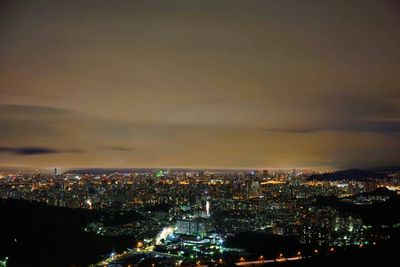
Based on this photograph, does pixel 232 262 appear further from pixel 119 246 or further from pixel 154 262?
pixel 119 246

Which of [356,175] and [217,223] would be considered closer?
[217,223]

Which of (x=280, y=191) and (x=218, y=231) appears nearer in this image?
(x=218, y=231)

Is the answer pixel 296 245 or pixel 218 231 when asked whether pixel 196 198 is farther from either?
pixel 296 245

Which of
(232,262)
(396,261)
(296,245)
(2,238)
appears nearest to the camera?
(396,261)

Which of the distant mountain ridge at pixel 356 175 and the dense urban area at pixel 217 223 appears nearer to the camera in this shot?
the dense urban area at pixel 217 223

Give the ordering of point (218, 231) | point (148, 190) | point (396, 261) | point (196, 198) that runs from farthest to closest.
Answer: point (148, 190)
point (196, 198)
point (218, 231)
point (396, 261)

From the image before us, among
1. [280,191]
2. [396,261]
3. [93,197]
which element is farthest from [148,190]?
[396,261]

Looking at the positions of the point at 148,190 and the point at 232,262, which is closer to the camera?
the point at 232,262

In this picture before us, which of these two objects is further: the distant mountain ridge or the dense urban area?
the distant mountain ridge

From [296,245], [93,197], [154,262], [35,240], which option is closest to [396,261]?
[296,245]
